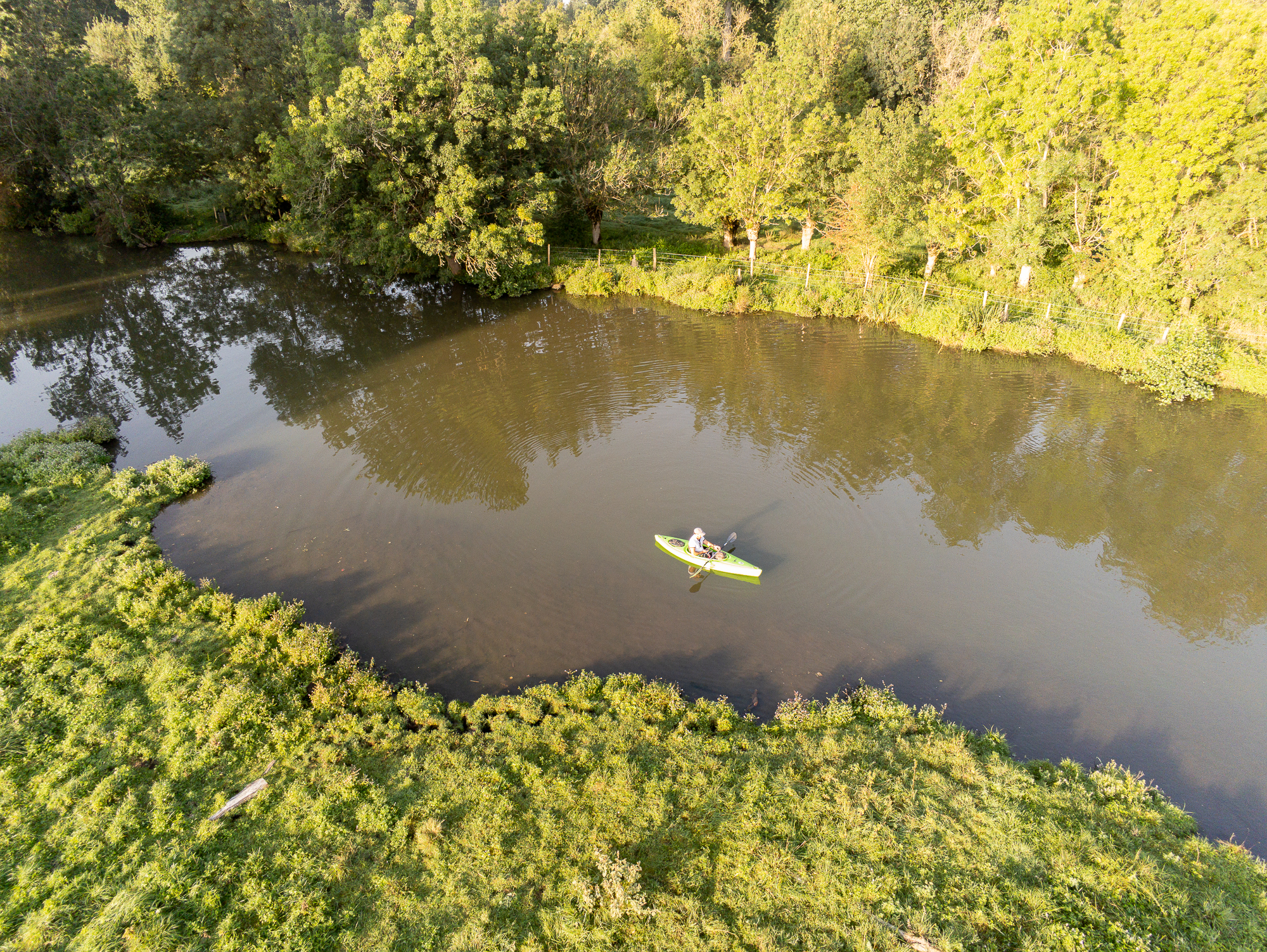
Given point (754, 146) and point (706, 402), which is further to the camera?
point (754, 146)

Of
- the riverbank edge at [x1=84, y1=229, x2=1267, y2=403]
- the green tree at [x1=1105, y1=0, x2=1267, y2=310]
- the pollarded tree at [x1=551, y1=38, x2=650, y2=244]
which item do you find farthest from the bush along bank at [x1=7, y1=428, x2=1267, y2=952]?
the pollarded tree at [x1=551, y1=38, x2=650, y2=244]

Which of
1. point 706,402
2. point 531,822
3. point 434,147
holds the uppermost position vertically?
point 434,147

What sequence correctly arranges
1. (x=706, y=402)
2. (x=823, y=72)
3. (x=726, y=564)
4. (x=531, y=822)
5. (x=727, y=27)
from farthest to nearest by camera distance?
1. (x=727, y=27)
2. (x=823, y=72)
3. (x=706, y=402)
4. (x=726, y=564)
5. (x=531, y=822)

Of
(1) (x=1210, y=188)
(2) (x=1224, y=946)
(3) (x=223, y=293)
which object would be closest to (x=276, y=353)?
(3) (x=223, y=293)

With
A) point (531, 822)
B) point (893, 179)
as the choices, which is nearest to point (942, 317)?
point (893, 179)

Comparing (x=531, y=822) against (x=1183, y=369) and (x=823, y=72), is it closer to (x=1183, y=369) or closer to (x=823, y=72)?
(x=1183, y=369)

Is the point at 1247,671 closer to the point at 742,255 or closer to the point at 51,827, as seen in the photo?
the point at 51,827
